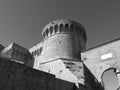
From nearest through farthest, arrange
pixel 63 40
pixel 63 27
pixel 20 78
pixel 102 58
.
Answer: pixel 20 78
pixel 102 58
pixel 63 40
pixel 63 27

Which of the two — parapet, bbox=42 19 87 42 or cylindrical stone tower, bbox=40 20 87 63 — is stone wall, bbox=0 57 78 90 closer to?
cylindrical stone tower, bbox=40 20 87 63

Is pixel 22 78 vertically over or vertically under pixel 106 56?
under

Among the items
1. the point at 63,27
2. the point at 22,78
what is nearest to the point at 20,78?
the point at 22,78

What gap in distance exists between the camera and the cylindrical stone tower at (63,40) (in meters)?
13.9

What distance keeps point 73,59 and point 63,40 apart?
2.98 meters

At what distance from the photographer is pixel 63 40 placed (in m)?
14.8

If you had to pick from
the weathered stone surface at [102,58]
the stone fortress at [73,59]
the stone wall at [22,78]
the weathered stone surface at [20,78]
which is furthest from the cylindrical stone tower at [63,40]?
the weathered stone surface at [20,78]

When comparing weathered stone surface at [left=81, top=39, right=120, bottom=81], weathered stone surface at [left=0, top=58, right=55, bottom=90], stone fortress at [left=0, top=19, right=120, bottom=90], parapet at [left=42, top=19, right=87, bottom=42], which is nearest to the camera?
weathered stone surface at [left=0, top=58, right=55, bottom=90]

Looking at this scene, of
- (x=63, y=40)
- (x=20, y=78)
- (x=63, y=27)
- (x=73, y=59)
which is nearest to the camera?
(x=20, y=78)

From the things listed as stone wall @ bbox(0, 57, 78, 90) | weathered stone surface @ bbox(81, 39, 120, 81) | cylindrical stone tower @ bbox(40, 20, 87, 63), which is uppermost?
cylindrical stone tower @ bbox(40, 20, 87, 63)

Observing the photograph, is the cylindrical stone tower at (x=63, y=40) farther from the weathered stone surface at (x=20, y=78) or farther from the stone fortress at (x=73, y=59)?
the weathered stone surface at (x=20, y=78)

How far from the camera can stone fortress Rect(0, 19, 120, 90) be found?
9381 mm

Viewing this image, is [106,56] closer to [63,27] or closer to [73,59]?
[73,59]

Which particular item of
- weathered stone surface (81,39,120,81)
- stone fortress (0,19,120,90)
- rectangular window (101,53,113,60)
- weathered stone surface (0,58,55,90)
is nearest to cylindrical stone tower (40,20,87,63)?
stone fortress (0,19,120,90)
